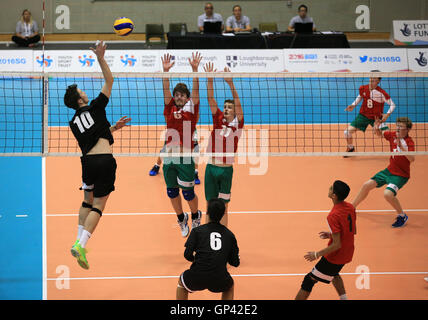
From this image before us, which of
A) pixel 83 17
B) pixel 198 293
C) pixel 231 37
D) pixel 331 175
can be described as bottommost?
pixel 198 293

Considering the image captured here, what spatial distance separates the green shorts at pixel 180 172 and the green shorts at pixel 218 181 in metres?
0.31

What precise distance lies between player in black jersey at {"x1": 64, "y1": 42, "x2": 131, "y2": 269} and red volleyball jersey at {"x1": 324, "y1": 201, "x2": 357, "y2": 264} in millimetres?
2800

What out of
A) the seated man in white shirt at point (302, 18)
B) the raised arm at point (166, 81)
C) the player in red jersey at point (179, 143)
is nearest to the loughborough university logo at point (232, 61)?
the seated man in white shirt at point (302, 18)

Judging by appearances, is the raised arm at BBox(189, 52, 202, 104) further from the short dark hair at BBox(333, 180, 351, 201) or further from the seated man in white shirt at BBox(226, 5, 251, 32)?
the seated man in white shirt at BBox(226, 5, 251, 32)

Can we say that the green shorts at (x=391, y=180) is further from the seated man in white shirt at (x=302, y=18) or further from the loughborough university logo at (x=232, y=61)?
the seated man in white shirt at (x=302, y=18)

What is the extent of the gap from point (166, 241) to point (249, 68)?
12.3 metres

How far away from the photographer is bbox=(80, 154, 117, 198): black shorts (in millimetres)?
7367

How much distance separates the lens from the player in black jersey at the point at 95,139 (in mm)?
7301

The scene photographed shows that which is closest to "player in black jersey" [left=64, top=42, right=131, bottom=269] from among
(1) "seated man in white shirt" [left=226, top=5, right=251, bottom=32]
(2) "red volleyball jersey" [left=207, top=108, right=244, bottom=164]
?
(2) "red volleyball jersey" [left=207, top=108, right=244, bottom=164]

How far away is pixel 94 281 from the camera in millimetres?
7871

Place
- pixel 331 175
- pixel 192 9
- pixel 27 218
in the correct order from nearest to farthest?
1. pixel 27 218
2. pixel 331 175
3. pixel 192 9

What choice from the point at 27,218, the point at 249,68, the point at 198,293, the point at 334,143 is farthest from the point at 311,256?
the point at 249,68

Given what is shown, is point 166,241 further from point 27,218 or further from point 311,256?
point 311,256

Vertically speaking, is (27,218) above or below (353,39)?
below
